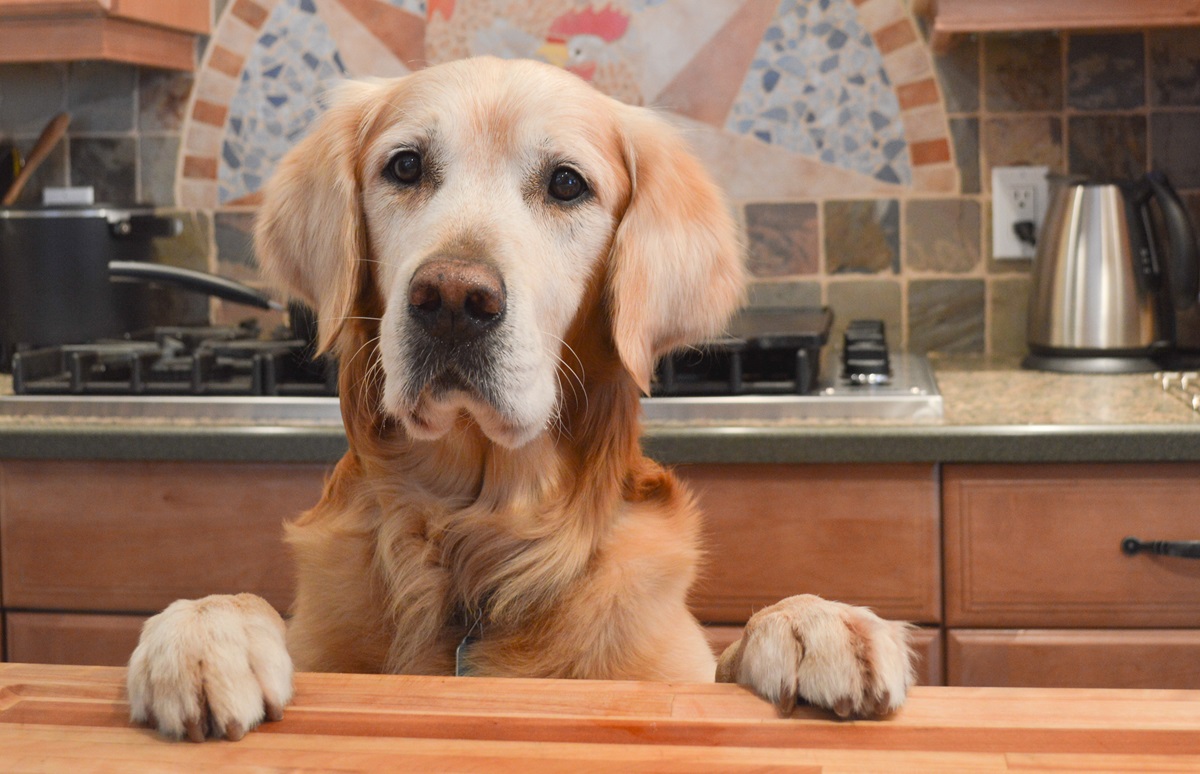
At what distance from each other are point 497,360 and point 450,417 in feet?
0.24

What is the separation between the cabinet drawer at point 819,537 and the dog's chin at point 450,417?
0.64m

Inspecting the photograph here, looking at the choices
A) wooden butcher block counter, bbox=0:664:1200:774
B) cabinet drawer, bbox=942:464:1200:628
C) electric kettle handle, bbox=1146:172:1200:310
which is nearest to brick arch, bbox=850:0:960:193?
electric kettle handle, bbox=1146:172:1200:310

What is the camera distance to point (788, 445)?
1.65 m

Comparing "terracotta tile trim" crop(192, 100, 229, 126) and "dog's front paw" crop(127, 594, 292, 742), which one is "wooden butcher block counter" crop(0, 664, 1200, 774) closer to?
"dog's front paw" crop(127, 594, 292, 742)

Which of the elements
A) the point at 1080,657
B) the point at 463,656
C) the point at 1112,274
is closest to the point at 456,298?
the point at 463,656

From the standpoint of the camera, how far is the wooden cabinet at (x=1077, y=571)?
163 cm

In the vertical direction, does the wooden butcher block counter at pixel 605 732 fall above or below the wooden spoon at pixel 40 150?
below

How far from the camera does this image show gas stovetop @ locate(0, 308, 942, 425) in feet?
5.64

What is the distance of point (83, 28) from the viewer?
211cm

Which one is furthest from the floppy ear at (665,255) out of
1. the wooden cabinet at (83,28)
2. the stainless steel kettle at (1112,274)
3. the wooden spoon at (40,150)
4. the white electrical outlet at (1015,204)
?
the wooden spoon at (40,150)

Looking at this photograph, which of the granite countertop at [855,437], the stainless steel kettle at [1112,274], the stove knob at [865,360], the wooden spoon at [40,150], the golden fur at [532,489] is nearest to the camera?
the golden fur at [532,489]

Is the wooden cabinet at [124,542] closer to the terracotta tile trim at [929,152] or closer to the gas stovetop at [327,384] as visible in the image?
the gas stovetop at [327,384]

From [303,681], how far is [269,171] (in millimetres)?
1827

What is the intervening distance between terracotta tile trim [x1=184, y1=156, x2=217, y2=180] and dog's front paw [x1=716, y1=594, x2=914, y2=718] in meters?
1.86
